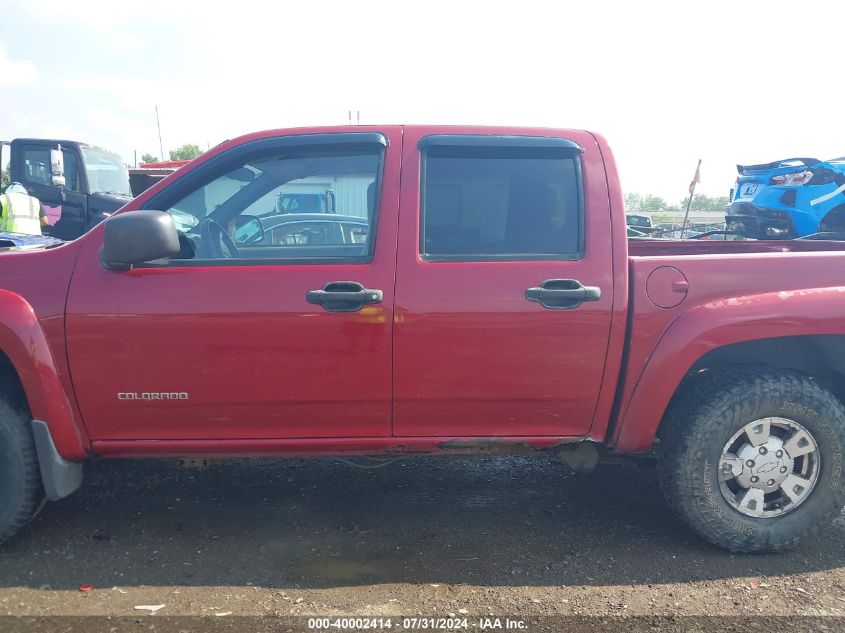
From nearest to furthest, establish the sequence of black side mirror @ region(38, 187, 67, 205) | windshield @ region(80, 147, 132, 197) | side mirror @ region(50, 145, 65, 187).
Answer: side mirror @ region(50, 145, 65, 187) < black side mirror @ region(38, 187, 67, 205) < windshield @ region(80, 147, 132, 197)

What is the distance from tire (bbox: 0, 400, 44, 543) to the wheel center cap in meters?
3.14

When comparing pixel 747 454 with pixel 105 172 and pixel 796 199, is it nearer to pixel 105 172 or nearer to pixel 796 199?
pixel 796 199

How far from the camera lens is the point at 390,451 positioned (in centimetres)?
298

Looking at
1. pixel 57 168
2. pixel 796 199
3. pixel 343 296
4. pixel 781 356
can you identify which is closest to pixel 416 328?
pixel 343 296

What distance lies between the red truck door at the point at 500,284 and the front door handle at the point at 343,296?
5.2 inches

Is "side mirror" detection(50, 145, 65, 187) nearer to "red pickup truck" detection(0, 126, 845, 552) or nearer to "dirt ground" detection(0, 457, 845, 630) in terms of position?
"dirt ground" detection(0, 457, 845, 630)

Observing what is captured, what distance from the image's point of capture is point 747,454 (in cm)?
295

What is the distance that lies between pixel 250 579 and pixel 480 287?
1.60 meters

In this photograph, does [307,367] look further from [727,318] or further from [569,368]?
[727,318]

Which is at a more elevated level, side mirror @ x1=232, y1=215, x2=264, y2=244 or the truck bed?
side mirror @ x1=232, y1=215, x2=264, y2=244

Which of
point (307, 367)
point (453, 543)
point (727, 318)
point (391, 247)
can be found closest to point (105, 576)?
point (307, 367)

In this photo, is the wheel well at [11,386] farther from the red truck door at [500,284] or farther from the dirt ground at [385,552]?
the red truck door at [500,284]

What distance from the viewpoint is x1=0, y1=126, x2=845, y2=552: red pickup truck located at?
2717 millimetres

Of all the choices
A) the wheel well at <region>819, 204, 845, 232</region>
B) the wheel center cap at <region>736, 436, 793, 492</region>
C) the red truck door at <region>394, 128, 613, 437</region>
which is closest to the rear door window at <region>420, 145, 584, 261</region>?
the red truck door at <region>394, 128, 613, 437</region>
